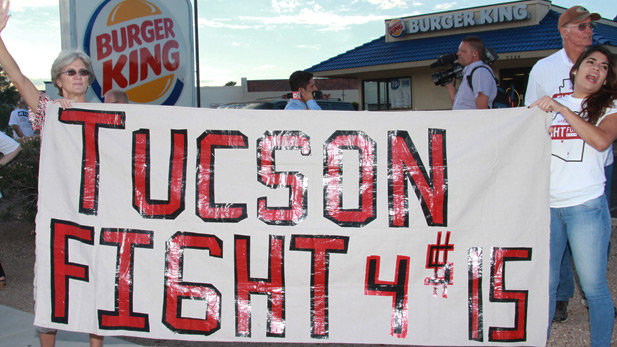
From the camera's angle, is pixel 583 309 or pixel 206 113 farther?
pixel 583 309

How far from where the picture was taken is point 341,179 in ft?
10.8

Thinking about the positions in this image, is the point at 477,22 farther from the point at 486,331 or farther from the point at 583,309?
the point at 486,331

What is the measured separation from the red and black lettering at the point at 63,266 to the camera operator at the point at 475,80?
10.4ft

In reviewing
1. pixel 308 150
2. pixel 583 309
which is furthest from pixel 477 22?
pixel 308 150

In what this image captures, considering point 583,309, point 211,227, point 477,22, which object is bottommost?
point 583,309

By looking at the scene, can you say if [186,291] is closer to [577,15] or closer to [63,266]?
[63,266]

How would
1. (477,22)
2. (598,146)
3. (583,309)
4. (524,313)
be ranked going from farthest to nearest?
(477,22), (583,309), (524,313), (598,146)

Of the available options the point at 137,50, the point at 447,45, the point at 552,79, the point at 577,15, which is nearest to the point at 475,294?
the point at 552,79

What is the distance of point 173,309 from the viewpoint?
126 inches

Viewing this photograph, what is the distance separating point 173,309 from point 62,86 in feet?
4.77

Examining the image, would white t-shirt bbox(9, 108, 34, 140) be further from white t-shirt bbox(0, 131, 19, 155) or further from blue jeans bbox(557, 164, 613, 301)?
blue jeans bbox(557, 164, 613, 301)

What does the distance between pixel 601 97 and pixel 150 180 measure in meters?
2.55

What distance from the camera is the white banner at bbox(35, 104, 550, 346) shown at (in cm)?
319

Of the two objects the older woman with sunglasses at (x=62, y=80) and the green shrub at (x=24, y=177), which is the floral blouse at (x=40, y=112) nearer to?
the older woman with sunglasses at (x=62, y=80)
